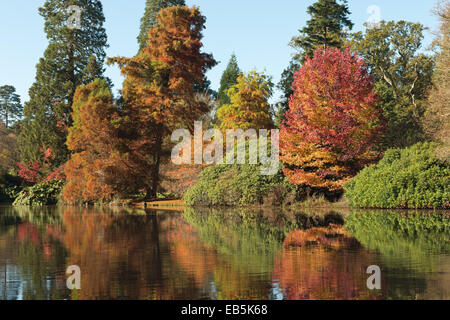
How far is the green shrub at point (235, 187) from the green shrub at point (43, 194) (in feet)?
41.1

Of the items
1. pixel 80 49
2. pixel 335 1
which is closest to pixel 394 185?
pixel 335 1

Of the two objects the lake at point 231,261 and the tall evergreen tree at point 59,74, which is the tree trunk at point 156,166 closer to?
the tall evergreen tree at point 59,74

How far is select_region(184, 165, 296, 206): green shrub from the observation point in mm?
25844

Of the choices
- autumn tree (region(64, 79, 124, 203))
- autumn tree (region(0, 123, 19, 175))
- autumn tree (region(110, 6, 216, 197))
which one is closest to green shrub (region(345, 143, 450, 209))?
autumn tree (region(110, 6, 216, 197))

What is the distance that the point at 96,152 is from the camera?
32438 millimetres

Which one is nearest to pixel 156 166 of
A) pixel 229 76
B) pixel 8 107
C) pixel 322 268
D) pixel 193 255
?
pixel 193 255

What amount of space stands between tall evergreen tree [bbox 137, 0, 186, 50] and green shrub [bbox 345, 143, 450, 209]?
3222 cm

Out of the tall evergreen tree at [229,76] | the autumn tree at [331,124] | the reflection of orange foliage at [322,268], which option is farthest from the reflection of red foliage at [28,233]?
the tall evergreen tree at [229,76]

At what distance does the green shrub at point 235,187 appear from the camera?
1017 inches

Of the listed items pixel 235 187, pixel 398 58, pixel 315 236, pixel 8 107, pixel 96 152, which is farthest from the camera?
pixel 8 107

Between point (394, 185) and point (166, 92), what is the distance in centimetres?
1394

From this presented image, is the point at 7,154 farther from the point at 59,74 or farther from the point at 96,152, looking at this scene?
the point at 96,152

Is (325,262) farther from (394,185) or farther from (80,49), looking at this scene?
(80,49)

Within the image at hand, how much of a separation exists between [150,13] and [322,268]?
4656 centimetres
